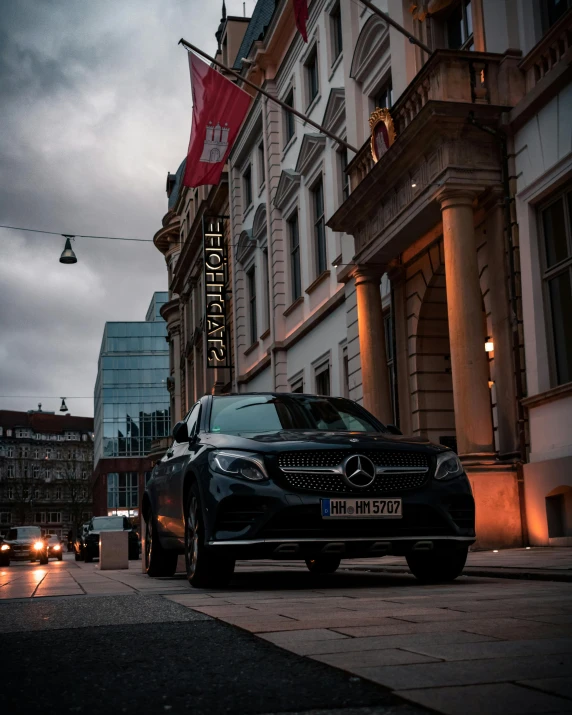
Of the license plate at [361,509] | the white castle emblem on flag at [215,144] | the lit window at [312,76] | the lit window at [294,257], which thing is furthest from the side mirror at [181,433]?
the lit window at [294,257]

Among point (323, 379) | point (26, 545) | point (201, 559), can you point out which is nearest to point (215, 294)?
point (323, 379)

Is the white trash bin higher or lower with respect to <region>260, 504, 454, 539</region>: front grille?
lower

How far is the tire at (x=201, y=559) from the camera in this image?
7.71 meters

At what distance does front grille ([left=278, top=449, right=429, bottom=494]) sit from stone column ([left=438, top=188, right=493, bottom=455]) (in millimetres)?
6480

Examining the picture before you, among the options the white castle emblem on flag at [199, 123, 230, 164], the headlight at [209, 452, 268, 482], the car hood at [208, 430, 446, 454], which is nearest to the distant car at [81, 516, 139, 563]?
the white castle emblem on flag at [199, 123, 230, 164]

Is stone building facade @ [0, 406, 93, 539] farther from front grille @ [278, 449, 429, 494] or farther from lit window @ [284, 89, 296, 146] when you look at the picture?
front grille @ [278, 449, 429, 494]

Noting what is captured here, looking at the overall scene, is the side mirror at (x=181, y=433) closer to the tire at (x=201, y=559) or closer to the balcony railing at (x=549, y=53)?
the tire at (x=201, y=559)

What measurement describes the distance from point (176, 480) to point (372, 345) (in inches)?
389

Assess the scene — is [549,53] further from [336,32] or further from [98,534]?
[98,534]

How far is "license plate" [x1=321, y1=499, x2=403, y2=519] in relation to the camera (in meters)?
7.21

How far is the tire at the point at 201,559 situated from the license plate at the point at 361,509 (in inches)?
34.8

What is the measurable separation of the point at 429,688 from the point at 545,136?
38.4 feet

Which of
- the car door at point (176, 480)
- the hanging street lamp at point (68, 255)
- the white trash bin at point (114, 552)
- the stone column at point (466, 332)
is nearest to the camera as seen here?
the car door at point (176, 480)

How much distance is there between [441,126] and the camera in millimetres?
14477
